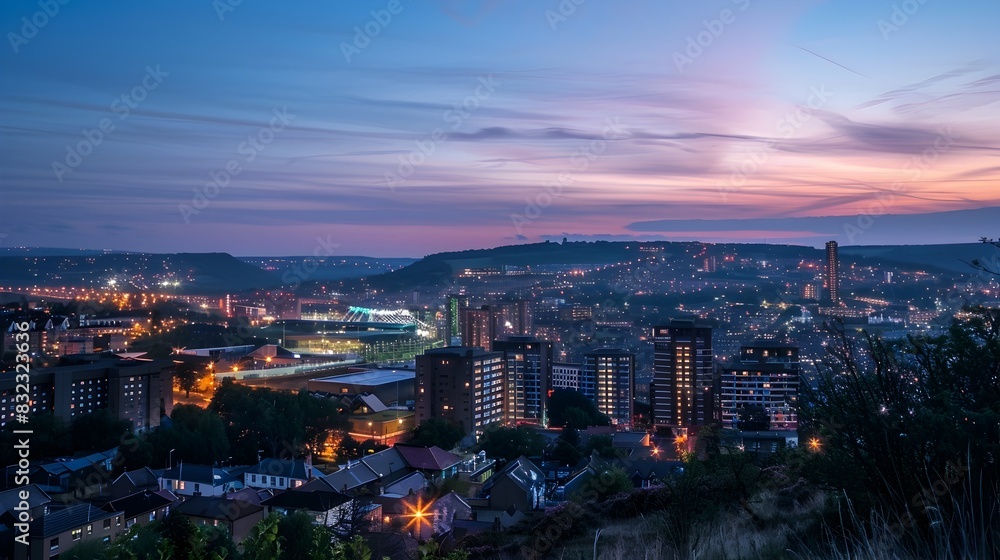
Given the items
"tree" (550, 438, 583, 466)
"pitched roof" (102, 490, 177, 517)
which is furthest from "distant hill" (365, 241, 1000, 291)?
"pitched roof" (102, 490, 177, 517)

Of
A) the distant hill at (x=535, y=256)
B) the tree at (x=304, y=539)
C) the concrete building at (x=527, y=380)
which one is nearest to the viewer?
the tree at (x=304, y=539)

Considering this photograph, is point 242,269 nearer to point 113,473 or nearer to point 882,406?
point 113,473

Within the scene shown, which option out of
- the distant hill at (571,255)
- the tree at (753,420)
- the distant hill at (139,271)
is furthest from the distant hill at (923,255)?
the distant hill at (139,271)

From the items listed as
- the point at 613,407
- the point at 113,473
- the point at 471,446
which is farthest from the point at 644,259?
the point at 113,473

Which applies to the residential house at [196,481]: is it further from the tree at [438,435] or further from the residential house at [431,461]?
the tree at [438,435]

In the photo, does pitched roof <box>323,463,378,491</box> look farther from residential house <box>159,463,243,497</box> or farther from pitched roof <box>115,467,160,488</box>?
pitched roof <box>115,467,160,488</box>

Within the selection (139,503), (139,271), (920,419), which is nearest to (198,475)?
(139,503)
